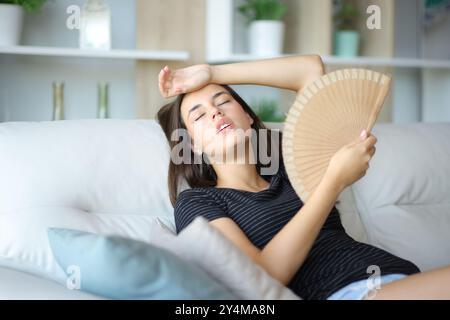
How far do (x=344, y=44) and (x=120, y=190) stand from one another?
200 cm

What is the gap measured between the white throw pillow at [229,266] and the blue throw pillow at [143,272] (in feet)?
0.11

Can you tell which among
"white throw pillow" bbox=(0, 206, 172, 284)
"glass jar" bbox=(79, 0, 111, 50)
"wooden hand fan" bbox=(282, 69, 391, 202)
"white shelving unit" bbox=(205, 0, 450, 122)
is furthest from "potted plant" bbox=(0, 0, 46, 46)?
"wooden hand fan" bbox=(282, 69, 391, 202)

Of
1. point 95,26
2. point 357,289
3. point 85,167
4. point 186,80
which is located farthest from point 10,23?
point 357,289

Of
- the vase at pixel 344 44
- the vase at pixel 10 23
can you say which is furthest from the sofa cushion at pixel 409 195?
the vase at pixel 10 23

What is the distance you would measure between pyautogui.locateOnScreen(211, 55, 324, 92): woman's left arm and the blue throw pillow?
73 centimetres

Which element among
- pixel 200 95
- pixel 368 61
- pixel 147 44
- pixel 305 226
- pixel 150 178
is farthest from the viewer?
pixel 368 61

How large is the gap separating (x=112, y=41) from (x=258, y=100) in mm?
806

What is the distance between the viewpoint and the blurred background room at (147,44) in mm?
3047

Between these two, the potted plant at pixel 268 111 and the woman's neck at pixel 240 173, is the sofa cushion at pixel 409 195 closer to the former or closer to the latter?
the woman's neck at pixel 240 173

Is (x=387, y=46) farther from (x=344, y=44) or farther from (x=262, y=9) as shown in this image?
(x=262, y=9)

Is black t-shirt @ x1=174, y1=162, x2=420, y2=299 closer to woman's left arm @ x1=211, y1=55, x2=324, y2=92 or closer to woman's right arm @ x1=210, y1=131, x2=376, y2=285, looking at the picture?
woman's right arm @ x1=210, y1=131, x2=376, y2=285

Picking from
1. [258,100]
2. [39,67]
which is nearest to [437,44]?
[258,100]

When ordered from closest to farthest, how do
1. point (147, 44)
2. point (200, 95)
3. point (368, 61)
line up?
1. point (200, 95)
2. point (147, 44)
3. point (368, 61)

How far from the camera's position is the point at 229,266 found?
3.71ft
